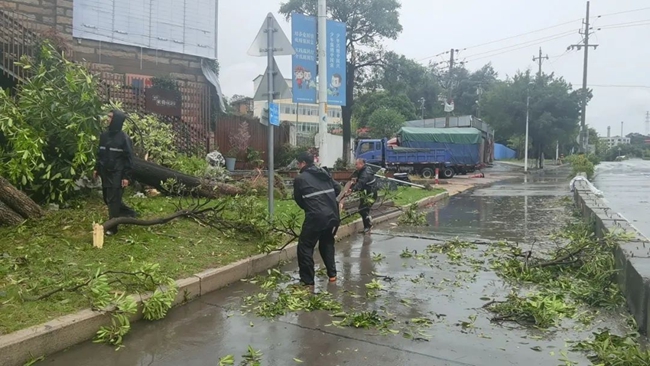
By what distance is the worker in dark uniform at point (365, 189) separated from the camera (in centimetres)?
953

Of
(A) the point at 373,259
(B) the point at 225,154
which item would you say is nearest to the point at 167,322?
(A) the point at 373,259

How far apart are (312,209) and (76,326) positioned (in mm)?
2730

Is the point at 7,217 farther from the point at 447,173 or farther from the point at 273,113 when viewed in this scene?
the point at 447,173

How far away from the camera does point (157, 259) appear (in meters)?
5.91

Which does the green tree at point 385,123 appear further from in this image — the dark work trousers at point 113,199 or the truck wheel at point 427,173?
the dark work trousers at point 113,199

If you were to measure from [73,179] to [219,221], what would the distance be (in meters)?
2.62

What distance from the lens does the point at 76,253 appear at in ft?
18.9

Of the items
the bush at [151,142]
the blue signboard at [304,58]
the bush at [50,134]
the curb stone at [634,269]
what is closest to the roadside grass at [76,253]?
the bush at [50,134]

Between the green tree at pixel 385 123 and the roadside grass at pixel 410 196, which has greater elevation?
the green tree at pixel 385 123

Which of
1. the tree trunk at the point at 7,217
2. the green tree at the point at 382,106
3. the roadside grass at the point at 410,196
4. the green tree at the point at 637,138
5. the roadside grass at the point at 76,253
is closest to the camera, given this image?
the roadside grass at the point at 76,253

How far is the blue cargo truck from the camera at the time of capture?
28.6m

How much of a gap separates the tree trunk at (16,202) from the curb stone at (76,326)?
9.18 feet

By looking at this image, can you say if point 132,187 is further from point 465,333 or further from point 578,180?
point 578,180

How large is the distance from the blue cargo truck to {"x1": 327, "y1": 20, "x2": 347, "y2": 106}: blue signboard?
13.0 meters
